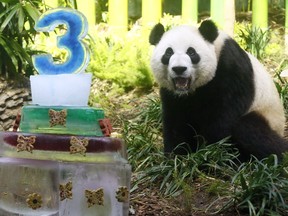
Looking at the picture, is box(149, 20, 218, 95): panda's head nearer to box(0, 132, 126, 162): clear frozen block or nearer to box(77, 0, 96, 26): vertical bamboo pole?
box(0, 132, 126, 162): clear frozen block

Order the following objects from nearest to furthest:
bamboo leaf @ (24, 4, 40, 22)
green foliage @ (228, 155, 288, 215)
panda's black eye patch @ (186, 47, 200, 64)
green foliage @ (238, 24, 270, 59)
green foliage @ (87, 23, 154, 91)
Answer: green foliage @ (228, 155, 288, 215), panda's black eye patch @ (186, 47, 200, 64), bamboo leaf @ (24, 4, 40, 22), green foliage @ (87, 23, 154, 91), green foliage @ (238, 24, 270, 59)

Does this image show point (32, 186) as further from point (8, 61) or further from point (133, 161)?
point (8, 61)

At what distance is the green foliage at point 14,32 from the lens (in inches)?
216

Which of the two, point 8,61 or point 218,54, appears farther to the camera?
point 8,61

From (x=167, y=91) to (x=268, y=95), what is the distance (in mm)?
797

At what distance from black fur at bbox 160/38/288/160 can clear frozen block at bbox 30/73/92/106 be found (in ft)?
5.87

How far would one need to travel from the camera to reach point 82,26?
3.16 metres

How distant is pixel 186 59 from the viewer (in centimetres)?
469

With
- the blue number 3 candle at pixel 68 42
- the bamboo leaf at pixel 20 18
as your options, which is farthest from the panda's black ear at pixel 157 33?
the blue number 3 candle at pixel 68 42

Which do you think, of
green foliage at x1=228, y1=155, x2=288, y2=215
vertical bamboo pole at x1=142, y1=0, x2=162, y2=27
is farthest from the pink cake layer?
vertical bamboo pole at x1=142, y1=0, x2=162, y2=27

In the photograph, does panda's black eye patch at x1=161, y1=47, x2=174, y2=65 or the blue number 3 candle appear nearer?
the blue number 3 candle

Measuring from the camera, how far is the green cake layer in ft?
9.91

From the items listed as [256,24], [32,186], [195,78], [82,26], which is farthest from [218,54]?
[256,24]

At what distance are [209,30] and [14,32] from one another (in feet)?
6.16
